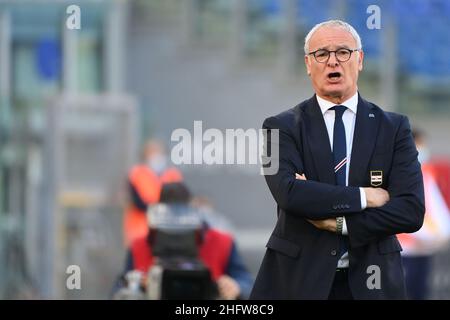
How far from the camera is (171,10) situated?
762 inches

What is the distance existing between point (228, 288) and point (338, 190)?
225 centimetres

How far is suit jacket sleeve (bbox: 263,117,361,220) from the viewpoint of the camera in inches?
199

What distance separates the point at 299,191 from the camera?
5.09 meters

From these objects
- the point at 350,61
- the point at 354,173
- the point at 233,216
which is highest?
the point at 350,61

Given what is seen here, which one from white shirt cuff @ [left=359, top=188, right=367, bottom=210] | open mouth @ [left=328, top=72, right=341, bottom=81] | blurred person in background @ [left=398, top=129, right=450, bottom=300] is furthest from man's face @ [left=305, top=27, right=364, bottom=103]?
blurred person in background @ [left=398, top=129, right=450, bottom=300]

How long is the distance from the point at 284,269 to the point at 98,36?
Answer: 14169mm

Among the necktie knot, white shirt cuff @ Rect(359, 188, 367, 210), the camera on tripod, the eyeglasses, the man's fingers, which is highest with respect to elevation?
the eyeglasses

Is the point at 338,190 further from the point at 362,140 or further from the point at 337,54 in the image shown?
the point at 337,54

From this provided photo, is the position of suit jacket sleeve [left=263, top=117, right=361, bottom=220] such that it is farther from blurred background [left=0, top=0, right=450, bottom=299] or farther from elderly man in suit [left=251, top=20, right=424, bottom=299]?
blurred background [left=0, top=0, right=450, bottom=299]

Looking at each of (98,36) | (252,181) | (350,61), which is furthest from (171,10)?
(350,61)

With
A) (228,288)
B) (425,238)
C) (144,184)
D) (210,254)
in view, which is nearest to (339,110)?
(228,288)

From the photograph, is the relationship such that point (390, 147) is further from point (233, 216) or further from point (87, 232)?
point (233, 216)
